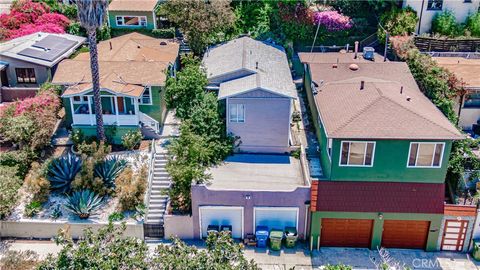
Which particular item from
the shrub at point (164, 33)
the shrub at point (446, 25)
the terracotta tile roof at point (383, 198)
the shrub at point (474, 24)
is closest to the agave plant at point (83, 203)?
the terracotta tile roof at point (383, 198)

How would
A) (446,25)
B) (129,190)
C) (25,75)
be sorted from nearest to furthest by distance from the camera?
(129,190) < (25,75) < (446,25)

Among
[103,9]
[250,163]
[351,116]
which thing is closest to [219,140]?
[250,163]

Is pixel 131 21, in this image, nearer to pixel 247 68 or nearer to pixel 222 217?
pixel 247 68

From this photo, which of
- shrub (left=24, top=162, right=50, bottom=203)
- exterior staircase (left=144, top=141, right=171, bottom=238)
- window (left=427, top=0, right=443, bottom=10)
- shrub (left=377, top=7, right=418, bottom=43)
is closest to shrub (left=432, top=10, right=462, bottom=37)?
window (left=427, top=0, right=443, bottom=10)

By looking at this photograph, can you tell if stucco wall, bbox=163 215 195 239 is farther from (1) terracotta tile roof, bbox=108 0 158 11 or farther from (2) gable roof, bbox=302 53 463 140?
(1) terracotta tile roof, bbox=108 0 158 11

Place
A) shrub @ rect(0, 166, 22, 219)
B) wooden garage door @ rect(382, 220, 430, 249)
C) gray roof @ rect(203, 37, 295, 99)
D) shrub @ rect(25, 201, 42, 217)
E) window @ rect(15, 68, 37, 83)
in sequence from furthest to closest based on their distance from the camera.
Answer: window @ rect(15, 68, 37, 83) → gray roof @ rect(203, 37, 295, 99) → shrub @ rect(25, 201, 42, 217) → shrub @ rect(0, 166, 22, 219) → wooden garage door @ rect(382, 220, 430, 249)

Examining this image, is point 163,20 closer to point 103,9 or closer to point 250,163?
point 103,9

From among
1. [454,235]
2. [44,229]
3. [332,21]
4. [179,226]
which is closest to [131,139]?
[179,226]
